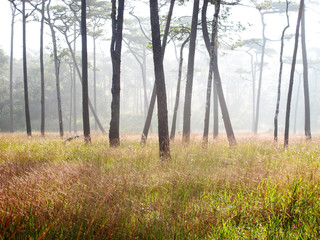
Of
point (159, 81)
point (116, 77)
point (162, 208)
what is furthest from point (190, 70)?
point (162, 208)

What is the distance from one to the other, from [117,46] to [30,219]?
765cm

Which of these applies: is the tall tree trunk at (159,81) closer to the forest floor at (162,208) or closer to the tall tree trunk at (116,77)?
the forest floor at (162,208)

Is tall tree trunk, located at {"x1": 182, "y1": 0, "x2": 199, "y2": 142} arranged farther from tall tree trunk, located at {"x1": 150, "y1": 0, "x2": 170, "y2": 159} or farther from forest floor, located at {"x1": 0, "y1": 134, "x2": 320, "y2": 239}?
forest floor, located at {"x1": 0, "y1": 134, "x2": 320, "y2": 239}

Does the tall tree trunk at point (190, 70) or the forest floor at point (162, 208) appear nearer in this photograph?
the forest floor at point (162, 208)

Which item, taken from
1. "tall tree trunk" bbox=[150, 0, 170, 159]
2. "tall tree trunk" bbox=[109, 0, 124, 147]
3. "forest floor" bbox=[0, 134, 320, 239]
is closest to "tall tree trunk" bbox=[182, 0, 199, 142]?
"tall tree trunk" bbox=[109, 0, 124, 147]

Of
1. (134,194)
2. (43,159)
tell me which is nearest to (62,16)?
(43,159)

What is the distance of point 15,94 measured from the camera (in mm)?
33812

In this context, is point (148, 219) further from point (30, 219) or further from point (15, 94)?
point (15, 94)

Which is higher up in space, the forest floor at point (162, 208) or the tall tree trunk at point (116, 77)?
the tall tree trunk at point (116, 77)

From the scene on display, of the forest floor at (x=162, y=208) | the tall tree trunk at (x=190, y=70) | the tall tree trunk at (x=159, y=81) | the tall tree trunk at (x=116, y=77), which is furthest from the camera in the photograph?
the tall tree trunk at (x=190, y=70)

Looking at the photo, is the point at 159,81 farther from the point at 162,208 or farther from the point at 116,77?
the point at 162,208

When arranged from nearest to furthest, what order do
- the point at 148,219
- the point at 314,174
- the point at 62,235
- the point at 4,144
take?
the point at 62,235 → the point at 148,219 → the point at 314,174 → the point at 4,144

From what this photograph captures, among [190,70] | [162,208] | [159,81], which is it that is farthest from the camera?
[190,70]

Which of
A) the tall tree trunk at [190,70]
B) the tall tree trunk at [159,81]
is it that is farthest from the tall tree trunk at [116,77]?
the tall tree trunk at [159,81]
